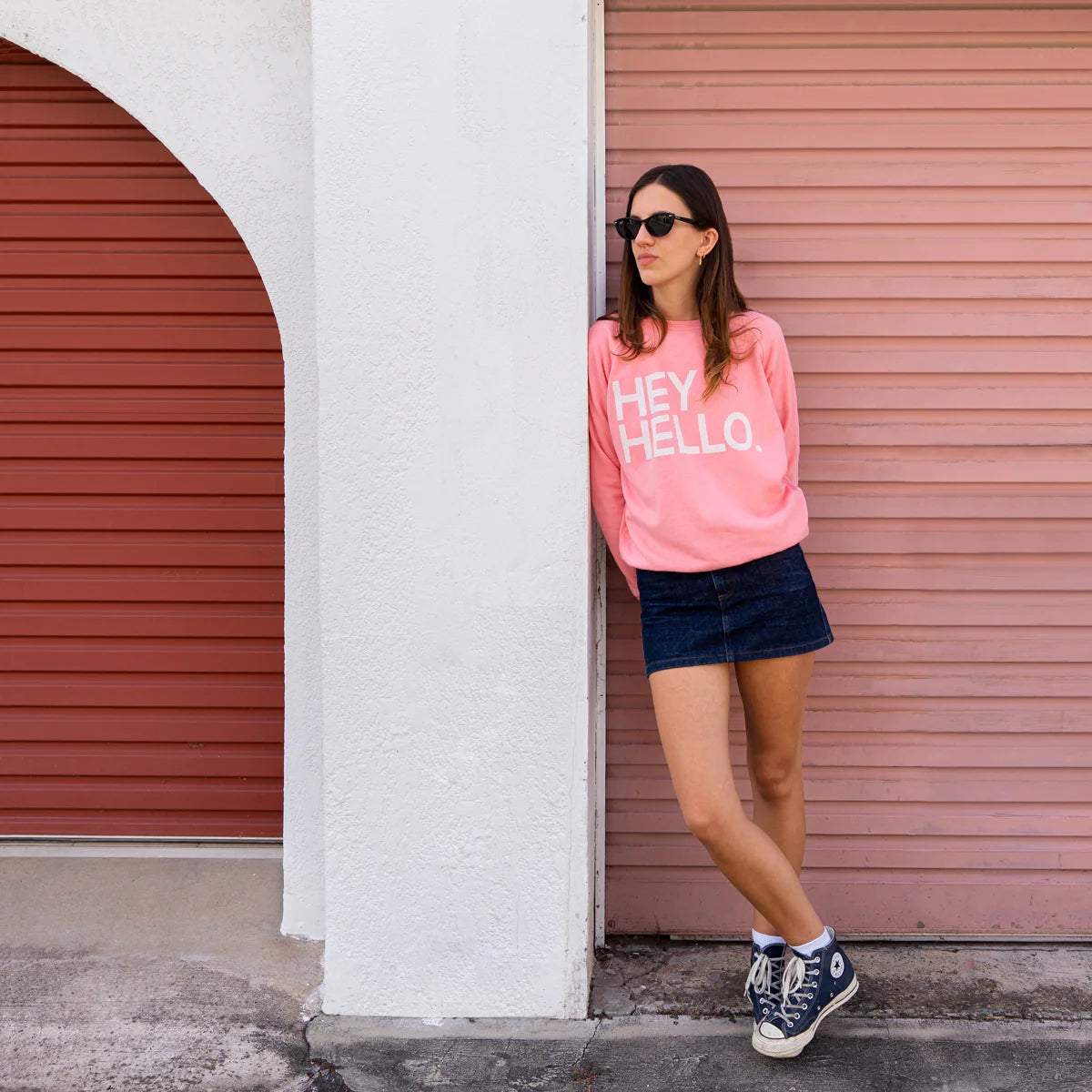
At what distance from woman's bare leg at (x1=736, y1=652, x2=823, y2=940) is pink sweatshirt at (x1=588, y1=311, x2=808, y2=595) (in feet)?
1.05

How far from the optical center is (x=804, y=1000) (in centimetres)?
269

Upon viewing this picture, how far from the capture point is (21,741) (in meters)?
3.68

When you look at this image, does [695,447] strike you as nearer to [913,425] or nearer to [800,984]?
[913,425]

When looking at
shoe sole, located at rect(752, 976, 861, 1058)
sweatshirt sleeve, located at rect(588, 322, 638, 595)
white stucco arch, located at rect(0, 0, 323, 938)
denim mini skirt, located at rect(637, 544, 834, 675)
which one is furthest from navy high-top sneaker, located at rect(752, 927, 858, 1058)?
white stucco arch, located at rect(0, 0, 323, 938)

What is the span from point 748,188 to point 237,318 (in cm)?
165

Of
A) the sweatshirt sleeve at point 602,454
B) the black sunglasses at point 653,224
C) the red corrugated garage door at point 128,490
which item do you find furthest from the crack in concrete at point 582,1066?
the black sunglasses at point 653,224

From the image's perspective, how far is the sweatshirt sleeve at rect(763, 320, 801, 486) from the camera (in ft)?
9.06

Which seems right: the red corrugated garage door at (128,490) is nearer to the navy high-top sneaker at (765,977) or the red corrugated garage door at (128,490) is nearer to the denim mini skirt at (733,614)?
the denim mini skirt at (733,614)

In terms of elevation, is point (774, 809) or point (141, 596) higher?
point (141, 596)

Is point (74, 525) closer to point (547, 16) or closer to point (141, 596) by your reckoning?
point (141, 596)

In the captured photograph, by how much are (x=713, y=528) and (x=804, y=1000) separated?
1197 millimetres

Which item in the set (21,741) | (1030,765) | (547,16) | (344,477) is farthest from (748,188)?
(21,741)

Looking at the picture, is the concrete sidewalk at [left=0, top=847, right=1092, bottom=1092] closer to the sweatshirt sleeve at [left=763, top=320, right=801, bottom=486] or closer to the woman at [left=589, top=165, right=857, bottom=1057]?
the woman at [left=589, top=165, right=857, bottom=1057]

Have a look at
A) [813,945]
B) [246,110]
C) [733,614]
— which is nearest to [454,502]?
[733,614]
